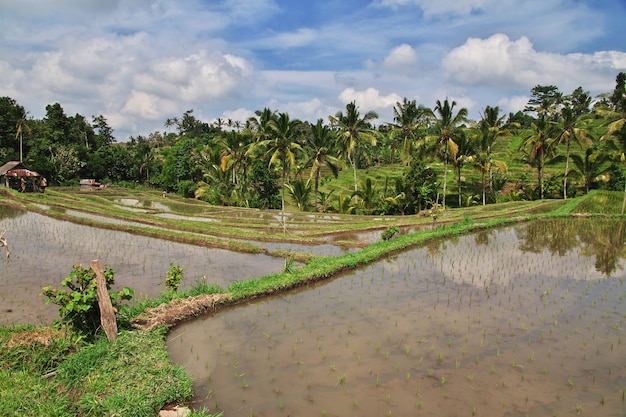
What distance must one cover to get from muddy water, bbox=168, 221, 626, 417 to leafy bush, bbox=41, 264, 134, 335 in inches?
47.4

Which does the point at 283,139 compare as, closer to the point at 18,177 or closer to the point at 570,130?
the point at 570,130

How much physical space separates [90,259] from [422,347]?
955cm

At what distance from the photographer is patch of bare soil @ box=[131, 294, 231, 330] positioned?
278 inches

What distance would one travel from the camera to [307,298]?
29.8ft

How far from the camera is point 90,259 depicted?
39.0 feet

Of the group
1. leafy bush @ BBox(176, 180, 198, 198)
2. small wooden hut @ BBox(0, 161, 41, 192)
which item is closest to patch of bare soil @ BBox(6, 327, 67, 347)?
small wooden hut @ BBox(0, 161, 41, 192)

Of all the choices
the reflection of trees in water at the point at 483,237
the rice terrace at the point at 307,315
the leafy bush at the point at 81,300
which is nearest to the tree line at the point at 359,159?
the rice terrace at the point at 307,315

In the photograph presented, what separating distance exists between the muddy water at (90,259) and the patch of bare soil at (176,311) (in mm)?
1322

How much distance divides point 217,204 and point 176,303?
76.6 ft

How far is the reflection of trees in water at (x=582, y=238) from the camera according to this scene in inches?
521

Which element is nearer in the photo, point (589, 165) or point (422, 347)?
point (422, 347)

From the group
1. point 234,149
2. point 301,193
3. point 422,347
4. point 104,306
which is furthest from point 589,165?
point 104,306

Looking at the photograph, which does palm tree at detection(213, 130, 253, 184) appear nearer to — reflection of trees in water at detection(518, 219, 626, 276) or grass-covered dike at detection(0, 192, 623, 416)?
reflection of trees in water at detection(518, 219, 626, 276)

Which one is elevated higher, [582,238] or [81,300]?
[81,300]
